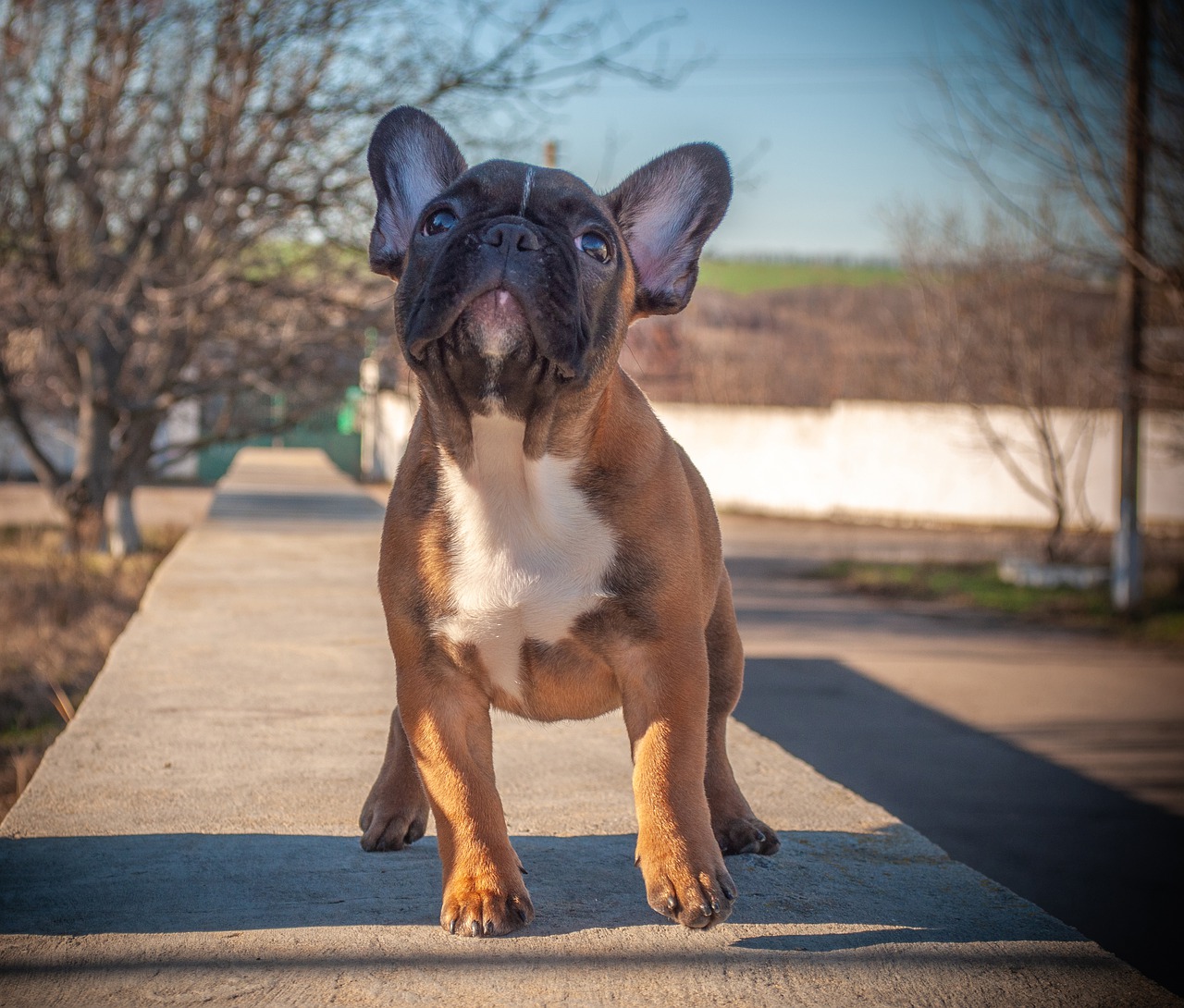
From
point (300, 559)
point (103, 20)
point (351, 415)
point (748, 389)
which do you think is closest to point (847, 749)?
point (300, 559)

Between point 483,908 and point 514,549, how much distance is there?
0.77 m

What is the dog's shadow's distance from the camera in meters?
2.76

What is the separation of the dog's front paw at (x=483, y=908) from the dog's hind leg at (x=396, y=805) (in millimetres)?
611

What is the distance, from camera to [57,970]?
8.17 feet

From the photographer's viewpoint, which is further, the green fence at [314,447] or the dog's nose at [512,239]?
the green fence at [314,447]

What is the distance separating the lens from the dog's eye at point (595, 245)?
108 inches

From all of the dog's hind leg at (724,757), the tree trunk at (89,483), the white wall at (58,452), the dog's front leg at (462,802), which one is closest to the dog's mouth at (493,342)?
the dog's front leg at (462,802)

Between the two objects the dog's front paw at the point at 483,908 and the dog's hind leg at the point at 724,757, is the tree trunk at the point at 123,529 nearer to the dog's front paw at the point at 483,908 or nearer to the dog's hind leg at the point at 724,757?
the dog's hind leg at the point at 724,757

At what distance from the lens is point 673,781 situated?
8.84ft

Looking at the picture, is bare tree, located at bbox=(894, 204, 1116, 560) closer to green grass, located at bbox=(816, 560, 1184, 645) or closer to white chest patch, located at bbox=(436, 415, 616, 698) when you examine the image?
green grass, located at bbox=(816, 560, 1184, 645)

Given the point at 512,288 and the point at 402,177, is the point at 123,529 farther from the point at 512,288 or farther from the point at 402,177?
the point at 512,288

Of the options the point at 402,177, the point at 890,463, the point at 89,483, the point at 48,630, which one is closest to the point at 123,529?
the point at 89,483

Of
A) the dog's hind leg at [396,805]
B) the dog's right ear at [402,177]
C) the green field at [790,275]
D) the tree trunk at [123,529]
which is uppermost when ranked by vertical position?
the green field at [790,275]

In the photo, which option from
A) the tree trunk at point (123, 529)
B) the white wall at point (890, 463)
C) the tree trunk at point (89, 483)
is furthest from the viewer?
the white wall at point (890, 463)
